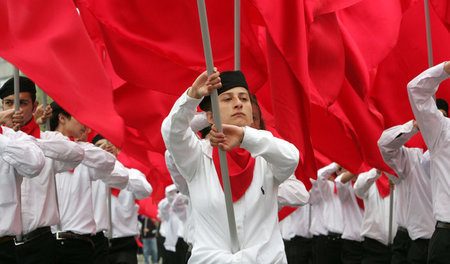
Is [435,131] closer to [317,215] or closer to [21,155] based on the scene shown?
[21,155]

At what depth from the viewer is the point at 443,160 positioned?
6.45 meters

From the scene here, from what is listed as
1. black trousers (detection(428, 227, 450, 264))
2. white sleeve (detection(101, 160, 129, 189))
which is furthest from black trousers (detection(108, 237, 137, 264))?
black trousers (detection(428, 227, 450, 264))

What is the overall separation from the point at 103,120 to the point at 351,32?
2867mm

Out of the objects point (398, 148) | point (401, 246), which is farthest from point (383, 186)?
point (398, 148)

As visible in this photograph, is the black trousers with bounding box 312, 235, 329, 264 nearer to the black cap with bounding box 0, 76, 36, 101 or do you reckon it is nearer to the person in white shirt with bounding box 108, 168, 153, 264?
the person in white shirt with bounding box 108, 168, 153, 264

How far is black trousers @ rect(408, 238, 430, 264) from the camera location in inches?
319

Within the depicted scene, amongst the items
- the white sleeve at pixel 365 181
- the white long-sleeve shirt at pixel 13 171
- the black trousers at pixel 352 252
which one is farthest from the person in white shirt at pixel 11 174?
the black trousers at pixel 352 252

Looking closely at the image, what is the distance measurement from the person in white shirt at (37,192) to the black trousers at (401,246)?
4.05 meters

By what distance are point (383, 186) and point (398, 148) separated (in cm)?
353

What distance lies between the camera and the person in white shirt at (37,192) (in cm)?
673

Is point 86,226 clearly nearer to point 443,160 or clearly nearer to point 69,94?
point 69,94

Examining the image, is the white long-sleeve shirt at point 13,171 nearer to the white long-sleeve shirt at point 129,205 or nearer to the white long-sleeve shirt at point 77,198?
the white long-sleeve shirt at point 77,198

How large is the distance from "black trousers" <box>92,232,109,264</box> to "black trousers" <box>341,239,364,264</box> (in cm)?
478

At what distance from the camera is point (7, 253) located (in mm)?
5820
